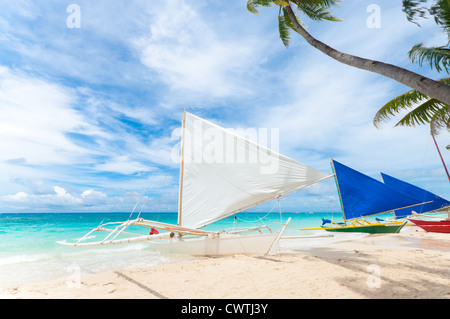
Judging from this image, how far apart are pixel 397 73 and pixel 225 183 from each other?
225 inches

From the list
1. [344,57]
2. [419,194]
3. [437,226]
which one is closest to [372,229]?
[437,226]

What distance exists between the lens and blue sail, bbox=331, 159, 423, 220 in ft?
49.2

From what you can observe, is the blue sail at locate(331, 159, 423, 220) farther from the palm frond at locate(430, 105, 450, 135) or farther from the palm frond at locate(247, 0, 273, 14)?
the palm frond at locate(247, 0, 273, 14)

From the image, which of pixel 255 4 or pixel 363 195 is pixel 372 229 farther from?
pixel 255 4

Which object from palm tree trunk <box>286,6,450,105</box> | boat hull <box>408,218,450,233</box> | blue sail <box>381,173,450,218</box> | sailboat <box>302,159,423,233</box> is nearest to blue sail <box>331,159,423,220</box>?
sailboat <box>302,159,423,233</box>

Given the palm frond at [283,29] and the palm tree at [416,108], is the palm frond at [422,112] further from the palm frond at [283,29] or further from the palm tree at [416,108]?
the palm frond at [283,29]

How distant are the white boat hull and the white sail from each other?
2.72ft

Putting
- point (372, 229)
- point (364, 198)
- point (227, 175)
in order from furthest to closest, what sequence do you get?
point (372, 229)
point (364, 198)
point (227, 175)

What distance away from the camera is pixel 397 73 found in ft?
14.8

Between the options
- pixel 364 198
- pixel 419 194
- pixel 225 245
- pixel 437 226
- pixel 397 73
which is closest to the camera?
pixel 397 73
